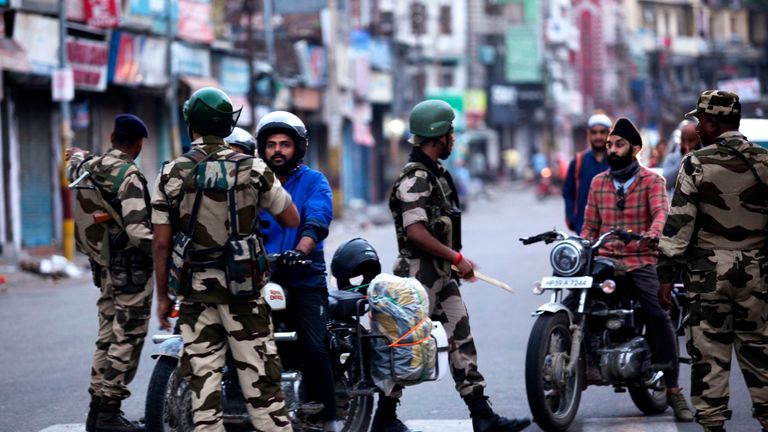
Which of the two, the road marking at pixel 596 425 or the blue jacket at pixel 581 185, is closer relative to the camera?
the road marking at pixel 596 425

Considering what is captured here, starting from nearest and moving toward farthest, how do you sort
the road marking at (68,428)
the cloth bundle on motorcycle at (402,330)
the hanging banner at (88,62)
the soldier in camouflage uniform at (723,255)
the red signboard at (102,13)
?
the soldier in camouflage uniform at (723,255)
the cloth bundle on motorcycle at (402,330)
the road marking at (68,428)
the hanging banner at (88,62)
the red signboard at (102,13)

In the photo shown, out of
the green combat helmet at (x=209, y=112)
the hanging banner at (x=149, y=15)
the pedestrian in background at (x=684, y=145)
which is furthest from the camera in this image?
the hanging banner at (x=149, y=15)

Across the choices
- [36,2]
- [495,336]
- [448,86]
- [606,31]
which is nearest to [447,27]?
[448,86]

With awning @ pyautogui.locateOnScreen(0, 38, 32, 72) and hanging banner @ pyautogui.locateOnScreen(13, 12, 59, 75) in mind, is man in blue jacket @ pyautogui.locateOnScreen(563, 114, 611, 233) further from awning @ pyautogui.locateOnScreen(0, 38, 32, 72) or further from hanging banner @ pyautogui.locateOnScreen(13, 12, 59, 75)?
hanging banner @ pyautogui.locateOnScreen(13, 12, 59, 75)

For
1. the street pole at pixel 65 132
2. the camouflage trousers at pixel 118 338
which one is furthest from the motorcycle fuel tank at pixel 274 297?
the street pole at pixel 65 132

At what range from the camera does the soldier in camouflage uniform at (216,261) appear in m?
6.01

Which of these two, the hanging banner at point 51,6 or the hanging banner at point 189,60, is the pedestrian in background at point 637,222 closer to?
the hanging banner at point 51,6

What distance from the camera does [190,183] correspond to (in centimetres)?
602

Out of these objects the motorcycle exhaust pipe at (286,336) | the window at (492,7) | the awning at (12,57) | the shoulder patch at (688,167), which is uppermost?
the window at (492,7)

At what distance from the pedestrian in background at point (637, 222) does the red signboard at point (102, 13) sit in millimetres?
17857

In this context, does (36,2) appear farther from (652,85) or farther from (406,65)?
(652,85)

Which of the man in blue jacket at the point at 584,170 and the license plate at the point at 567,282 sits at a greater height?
the man in blue jacket at the point at 584,170

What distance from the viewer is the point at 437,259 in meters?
7.46

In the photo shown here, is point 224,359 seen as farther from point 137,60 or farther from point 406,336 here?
point 137,60
